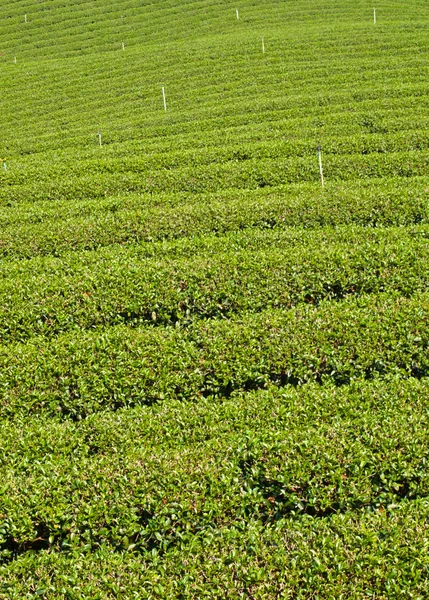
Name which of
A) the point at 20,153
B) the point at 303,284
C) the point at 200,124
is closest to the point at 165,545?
the point at 303,284

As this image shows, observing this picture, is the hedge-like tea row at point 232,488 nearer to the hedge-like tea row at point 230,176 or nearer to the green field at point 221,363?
the green field at point 221,363

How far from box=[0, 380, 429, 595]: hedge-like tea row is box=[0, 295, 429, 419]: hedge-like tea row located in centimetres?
76

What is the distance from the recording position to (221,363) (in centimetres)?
962

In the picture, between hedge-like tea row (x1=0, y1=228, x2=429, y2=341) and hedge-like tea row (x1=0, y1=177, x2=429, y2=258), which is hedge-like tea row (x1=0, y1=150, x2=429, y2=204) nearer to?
hedge-like tea row (x1=0, y1=177, x2=429, y2=258)

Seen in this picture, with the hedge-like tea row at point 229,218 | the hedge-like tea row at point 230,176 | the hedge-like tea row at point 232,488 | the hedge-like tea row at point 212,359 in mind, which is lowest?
the hedge-like tea row at point 232,488

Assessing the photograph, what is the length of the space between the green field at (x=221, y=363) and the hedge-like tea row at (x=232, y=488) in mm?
26

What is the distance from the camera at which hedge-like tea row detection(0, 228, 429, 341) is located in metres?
11.4

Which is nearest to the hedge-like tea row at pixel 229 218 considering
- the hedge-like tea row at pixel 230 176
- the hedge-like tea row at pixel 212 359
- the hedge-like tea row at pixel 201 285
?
the hedge-like tea row at pixel 230 176

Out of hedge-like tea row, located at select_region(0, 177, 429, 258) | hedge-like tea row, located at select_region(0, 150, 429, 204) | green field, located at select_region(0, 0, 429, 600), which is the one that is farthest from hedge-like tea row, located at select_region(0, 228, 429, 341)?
hedge-like tea row, located at select_region(0, 150, 429, 204)

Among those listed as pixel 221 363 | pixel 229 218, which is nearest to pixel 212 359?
pixel 221 363

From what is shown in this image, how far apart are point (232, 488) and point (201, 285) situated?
17.7 ft

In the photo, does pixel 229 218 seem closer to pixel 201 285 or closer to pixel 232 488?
pixel 201 285

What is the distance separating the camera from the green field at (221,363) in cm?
636

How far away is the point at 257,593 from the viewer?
5.85 meters
